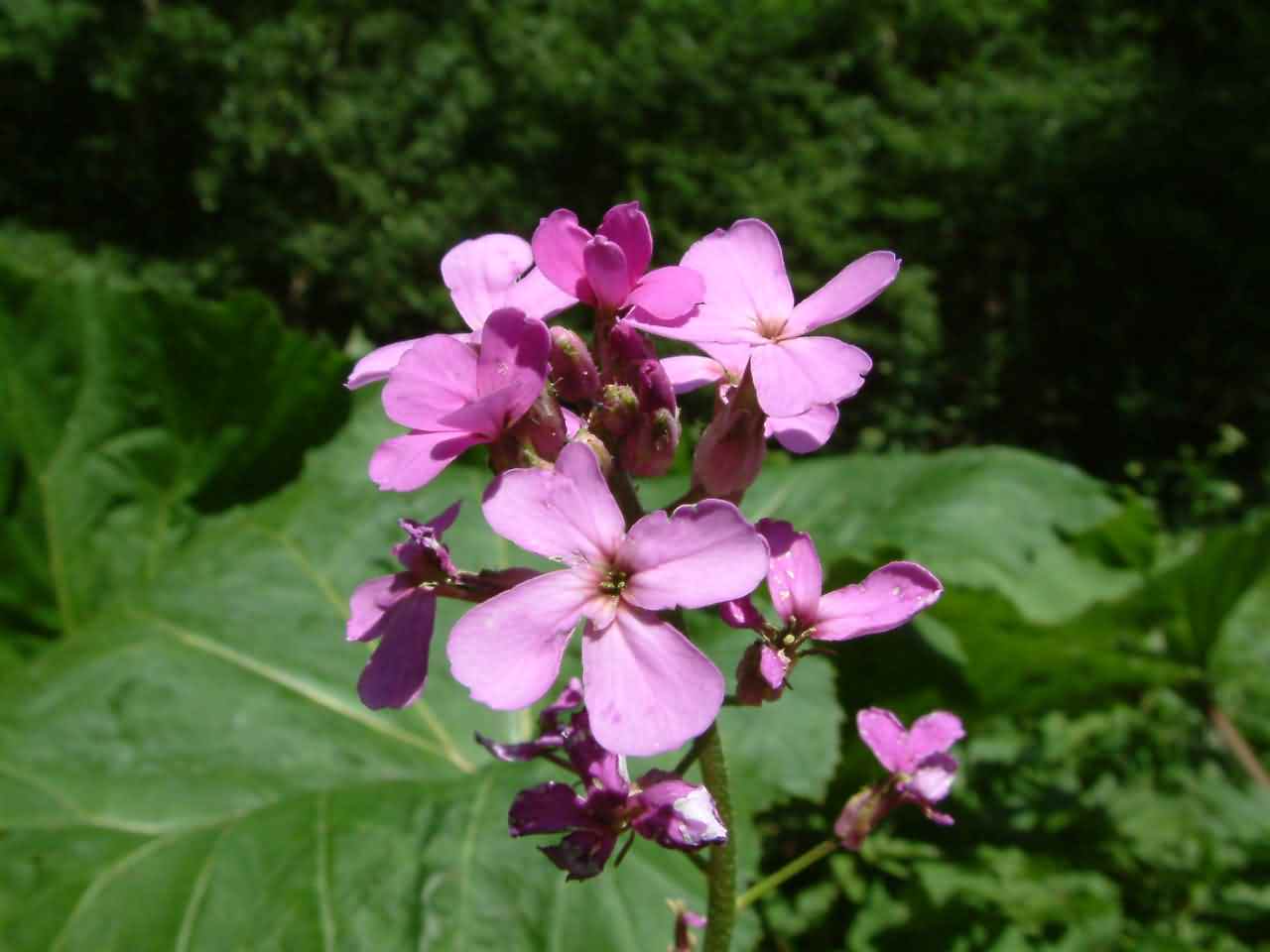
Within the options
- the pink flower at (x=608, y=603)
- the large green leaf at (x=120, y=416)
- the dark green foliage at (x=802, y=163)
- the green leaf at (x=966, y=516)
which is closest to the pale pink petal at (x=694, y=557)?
the pink flower at (x=608, y=603)

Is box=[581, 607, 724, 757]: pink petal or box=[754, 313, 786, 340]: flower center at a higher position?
box=[754, 313, 786, 340]: flower center

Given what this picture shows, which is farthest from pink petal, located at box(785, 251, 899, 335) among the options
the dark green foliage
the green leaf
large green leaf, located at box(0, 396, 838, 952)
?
the dark green foliage

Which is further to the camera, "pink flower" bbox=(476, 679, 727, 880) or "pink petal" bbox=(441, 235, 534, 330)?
"pink petal" bbox=(441, 235, 534, 330)

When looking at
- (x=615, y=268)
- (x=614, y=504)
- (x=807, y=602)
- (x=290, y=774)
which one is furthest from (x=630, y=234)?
(x=290, y=774)

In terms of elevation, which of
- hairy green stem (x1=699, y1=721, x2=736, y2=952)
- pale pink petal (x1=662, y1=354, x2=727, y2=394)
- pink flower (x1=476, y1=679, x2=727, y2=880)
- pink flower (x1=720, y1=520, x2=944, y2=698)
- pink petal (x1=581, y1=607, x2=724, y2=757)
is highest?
pale pink petal (x1=662, y1=354, x2=727, y2=394)

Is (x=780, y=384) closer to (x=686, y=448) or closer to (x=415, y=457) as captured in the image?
(x=415, y=457)

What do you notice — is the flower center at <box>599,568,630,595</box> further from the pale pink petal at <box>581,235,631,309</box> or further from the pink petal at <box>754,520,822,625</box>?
the pale pink petal at <box>581,235,631,309</box>
